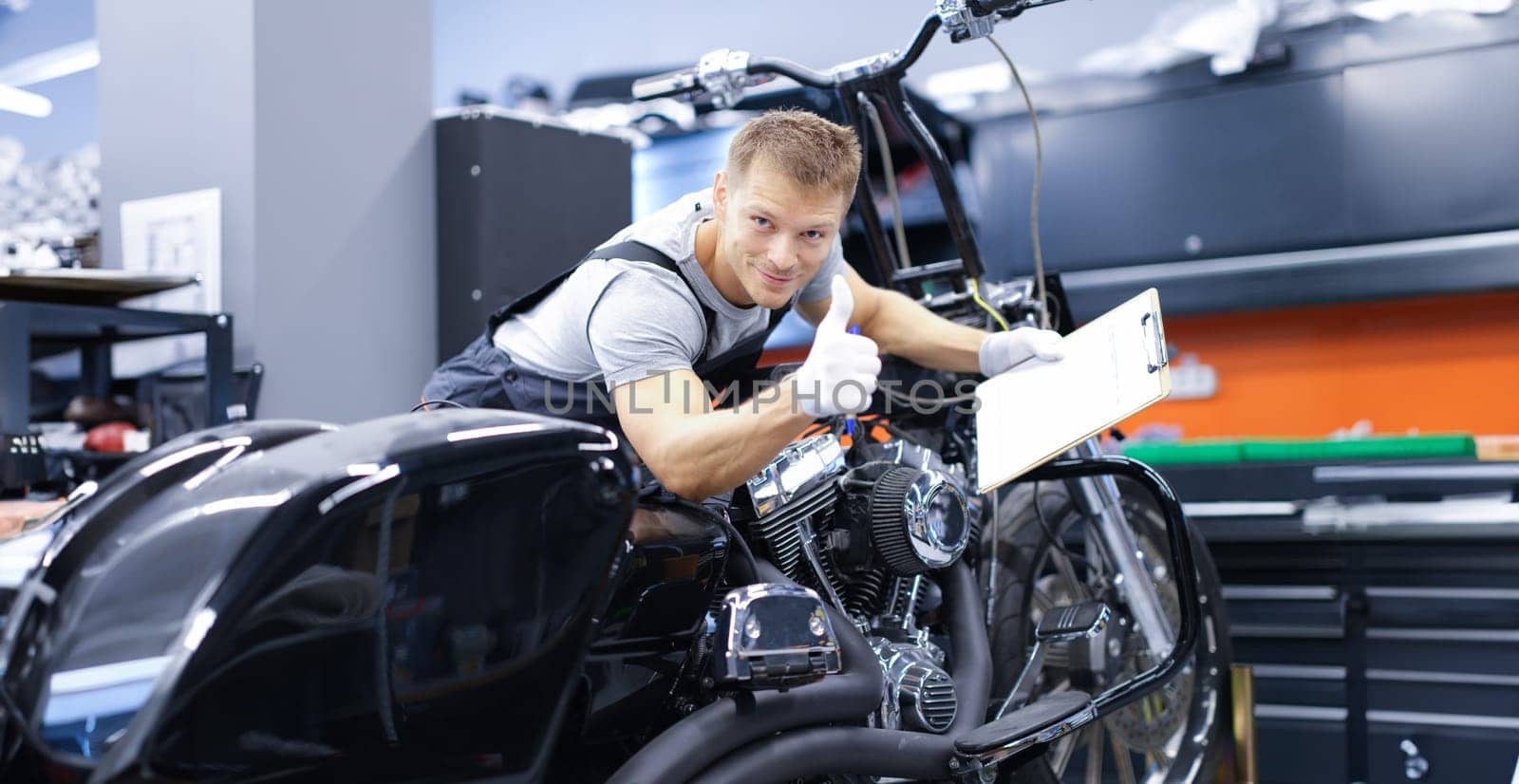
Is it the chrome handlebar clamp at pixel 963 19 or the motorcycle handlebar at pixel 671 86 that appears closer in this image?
the chrome handlebar clamp at pixel 963 19

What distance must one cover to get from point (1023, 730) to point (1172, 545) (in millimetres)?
510

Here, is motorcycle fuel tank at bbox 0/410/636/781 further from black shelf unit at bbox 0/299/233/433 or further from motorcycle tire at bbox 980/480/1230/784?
black shelf unit at bbox 0/299/233/433

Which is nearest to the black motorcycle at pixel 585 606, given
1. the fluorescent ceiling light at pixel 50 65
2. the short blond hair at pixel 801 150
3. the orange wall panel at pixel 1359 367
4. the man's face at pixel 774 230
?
the man's face at pixel 774 230

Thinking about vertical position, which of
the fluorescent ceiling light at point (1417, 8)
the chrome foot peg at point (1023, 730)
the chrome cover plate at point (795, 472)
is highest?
the fluorescent ceiling light at point (1417, 8)

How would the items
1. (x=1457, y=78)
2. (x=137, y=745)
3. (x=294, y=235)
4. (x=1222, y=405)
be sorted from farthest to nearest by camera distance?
1. (x=1222, y=405)
2. (x=1457, y=78)
3. (x=294, y=235)
4. (x=137, y=745)

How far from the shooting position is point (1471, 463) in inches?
103

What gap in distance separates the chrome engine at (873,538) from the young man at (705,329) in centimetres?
17

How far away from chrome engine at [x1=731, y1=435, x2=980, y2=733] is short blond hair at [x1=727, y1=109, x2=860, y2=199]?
332 millimetres

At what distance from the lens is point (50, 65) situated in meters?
4.79

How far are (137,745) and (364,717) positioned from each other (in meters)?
0.15

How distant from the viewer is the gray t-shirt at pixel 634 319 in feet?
4.58

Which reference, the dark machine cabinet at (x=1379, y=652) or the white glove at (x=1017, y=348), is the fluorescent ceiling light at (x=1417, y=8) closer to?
the dark machine cabinet at (x=1379, y=652)

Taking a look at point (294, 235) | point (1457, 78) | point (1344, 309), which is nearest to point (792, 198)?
point (294, 235)

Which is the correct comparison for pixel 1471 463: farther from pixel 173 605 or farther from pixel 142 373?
pixel 142 373
